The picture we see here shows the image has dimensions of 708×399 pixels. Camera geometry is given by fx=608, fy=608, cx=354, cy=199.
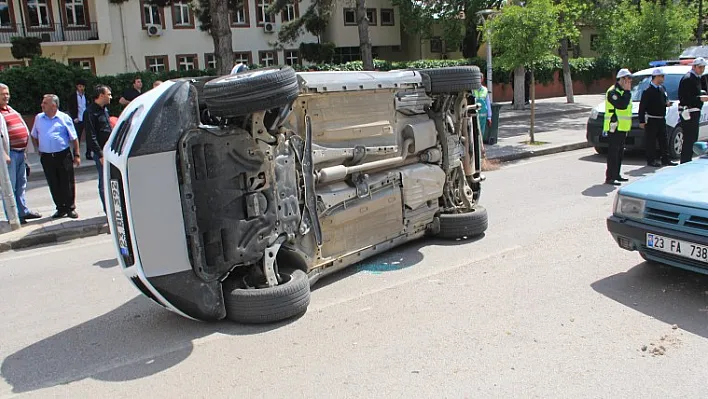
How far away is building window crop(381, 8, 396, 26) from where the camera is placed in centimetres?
4378

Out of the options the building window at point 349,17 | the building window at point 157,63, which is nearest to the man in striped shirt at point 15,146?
the building window at point 157,63

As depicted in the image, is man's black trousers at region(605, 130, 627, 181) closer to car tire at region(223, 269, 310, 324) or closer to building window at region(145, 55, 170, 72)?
car tire at region(223, 269, 310, 324)

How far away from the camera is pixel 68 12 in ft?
111

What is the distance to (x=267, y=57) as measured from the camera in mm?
39969

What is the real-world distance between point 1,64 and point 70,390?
3450cm

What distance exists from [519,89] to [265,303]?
23.7 meters

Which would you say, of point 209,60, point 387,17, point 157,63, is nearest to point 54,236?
point 157,63

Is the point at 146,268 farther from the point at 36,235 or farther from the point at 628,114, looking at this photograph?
the point at 628,114

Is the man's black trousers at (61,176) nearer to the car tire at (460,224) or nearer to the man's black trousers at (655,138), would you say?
the car tire at (460,224)

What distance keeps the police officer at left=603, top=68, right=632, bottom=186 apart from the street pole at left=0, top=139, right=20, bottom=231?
29.1 ft

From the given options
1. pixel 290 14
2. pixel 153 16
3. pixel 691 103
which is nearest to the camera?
pixel 691 103

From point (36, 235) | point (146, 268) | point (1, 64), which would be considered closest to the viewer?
point (146, 268)

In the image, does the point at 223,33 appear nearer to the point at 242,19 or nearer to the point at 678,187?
the point at 678,187

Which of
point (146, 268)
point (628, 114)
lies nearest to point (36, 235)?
point (146, 268)
